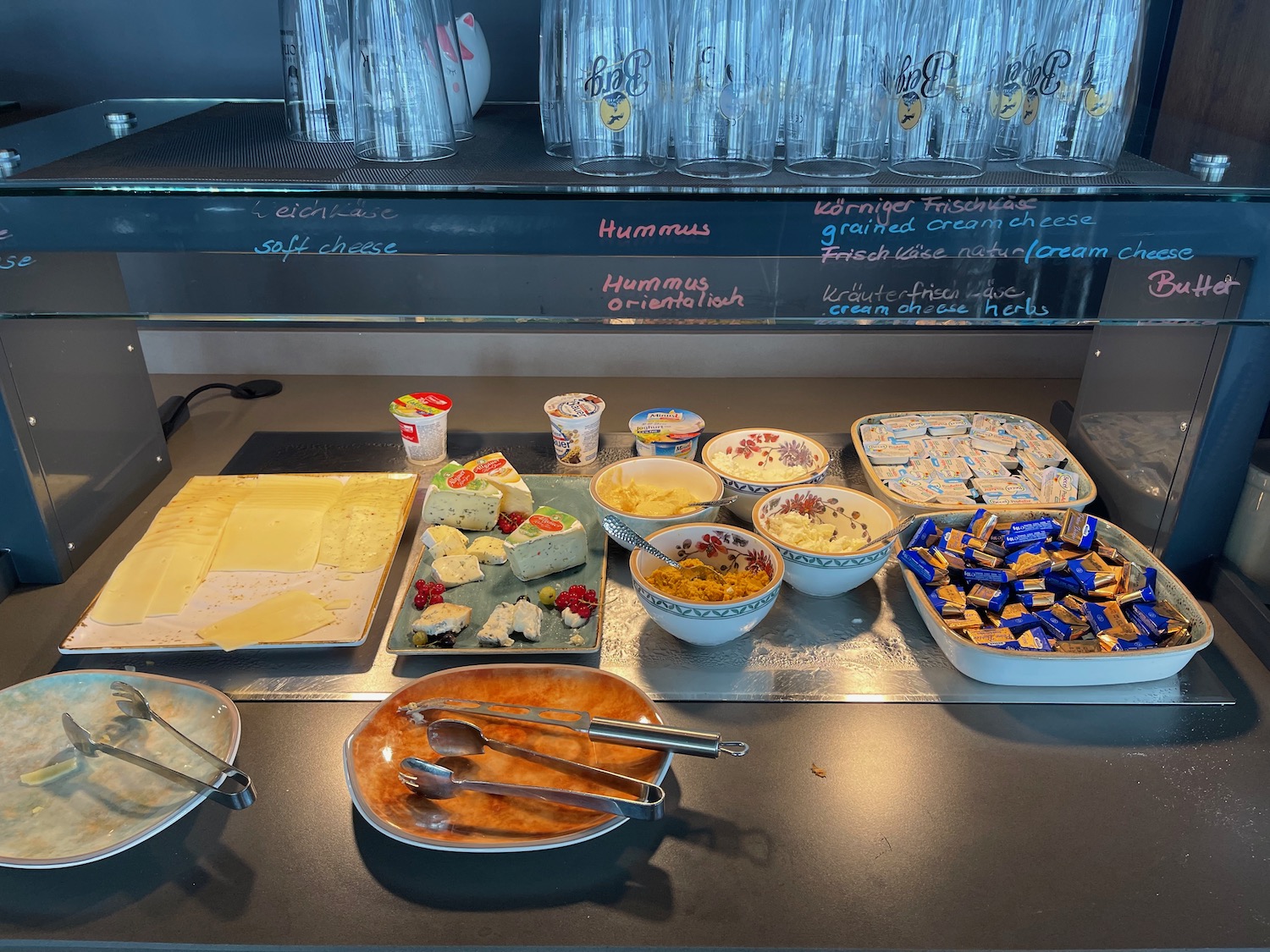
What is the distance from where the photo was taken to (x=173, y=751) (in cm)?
86

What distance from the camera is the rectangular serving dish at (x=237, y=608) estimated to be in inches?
38.2

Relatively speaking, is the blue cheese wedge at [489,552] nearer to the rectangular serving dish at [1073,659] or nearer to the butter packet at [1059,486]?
the rectangular serving dish at [1073,659]

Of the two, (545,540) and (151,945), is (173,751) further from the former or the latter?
(545,540)

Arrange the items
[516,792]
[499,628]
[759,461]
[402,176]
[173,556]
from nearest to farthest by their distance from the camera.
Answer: [516,792]
[402,176]
[499,628]
[173,556]
[759,461]

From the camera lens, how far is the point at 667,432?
50.9 inches

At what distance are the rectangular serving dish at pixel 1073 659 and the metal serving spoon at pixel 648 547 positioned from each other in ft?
0.77

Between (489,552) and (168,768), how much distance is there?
0.42m

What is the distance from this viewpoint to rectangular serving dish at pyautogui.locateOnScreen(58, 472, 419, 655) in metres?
0.97

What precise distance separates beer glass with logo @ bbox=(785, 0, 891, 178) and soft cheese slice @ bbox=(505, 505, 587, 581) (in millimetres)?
482

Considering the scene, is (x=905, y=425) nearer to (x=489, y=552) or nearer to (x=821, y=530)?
(x=821, y=530)

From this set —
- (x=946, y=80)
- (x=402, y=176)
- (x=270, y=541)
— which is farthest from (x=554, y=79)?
(x=270, y=541)

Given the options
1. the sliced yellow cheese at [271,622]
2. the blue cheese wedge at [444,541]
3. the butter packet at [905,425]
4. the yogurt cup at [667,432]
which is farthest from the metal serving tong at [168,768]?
the butter packet at [905,425]

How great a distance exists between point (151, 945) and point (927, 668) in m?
0.77

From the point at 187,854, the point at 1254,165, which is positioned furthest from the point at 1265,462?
the point at 187,854
